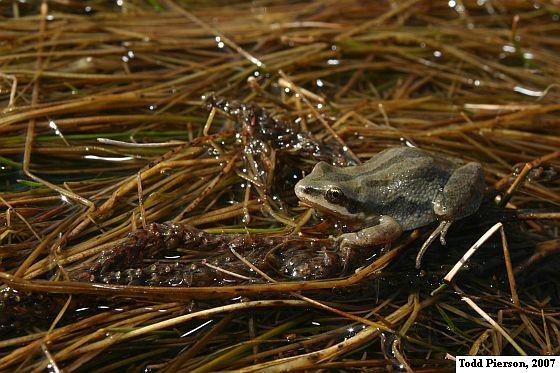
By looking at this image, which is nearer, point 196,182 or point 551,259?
point 551,259

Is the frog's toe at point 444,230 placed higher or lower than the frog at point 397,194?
lower

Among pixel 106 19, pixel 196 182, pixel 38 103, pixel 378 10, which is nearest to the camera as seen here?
pixel 196 182

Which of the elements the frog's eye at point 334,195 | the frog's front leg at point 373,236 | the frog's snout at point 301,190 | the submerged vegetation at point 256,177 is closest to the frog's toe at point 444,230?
the submerged vegetation at point 256,177

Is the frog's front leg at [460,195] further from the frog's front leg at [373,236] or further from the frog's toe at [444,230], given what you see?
the frog's front leg at [373,236]

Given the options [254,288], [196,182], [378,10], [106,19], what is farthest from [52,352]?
[378,10]

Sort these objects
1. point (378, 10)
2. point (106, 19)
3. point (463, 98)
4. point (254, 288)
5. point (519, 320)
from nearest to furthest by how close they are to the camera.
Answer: point (254, 288)
point (519, 320)
point (463, 98)
point (106, 19)
point (378, 10)

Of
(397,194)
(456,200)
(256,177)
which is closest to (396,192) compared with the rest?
(397,194)

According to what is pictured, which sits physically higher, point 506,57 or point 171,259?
point 506,57

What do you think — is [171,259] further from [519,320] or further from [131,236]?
[519,320]

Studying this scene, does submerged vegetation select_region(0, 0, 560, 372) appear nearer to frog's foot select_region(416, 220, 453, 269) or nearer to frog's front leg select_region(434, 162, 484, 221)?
frog's foot select_region(416, 220, 453, 269)
